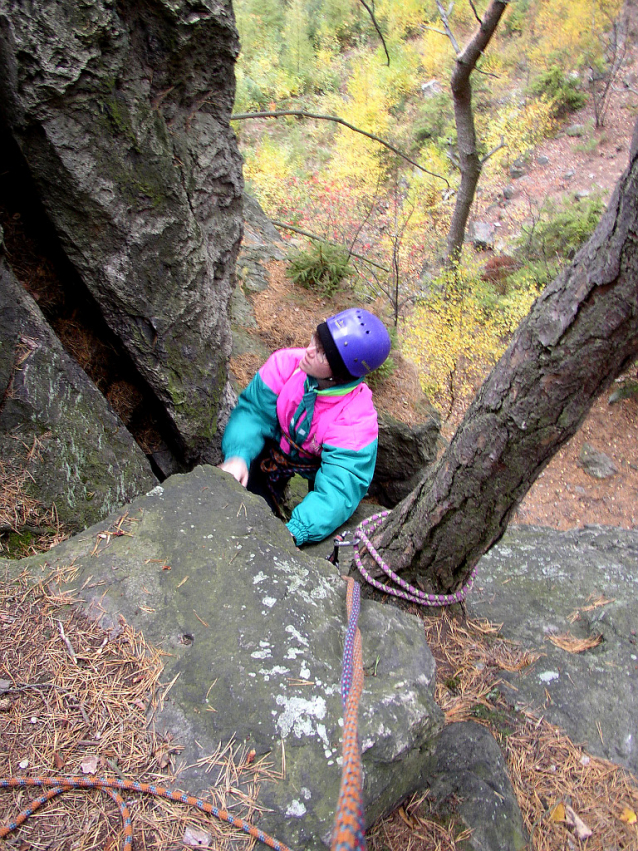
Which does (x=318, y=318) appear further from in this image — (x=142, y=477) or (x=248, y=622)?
(x=248, y=622)

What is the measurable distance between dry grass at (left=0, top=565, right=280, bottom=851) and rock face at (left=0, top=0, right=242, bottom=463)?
176 centimetres

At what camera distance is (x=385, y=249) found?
37.9 ft

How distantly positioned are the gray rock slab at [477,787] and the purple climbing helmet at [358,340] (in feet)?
6.47

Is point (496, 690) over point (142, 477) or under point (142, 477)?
under

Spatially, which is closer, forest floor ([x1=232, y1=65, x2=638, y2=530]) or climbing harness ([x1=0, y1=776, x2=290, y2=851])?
climbing harness ([x1=0, y1=776, x2=290, y2=851])

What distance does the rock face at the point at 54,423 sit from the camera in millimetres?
2520

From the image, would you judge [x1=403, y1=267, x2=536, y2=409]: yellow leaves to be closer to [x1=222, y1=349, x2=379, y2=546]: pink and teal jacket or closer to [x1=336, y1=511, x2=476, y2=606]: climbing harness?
[x1=222, y1=349, x2=379, y2=546]: pink and teal jacket

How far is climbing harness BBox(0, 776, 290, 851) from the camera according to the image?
1441 mm

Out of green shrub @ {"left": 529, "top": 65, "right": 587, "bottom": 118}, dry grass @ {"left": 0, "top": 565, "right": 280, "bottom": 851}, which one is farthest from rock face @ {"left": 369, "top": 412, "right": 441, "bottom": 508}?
green shrub @ {"left": 529, "top": 65, "right": 587, "bottom": 118}

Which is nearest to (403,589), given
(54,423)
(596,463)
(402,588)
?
(402,588)

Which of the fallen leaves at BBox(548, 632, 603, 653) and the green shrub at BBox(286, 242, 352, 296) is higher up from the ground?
the green shrub at BBox(286, 242, 352, 296)

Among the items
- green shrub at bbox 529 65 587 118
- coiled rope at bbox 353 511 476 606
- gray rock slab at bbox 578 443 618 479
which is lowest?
gray rock slab at bbox 578 443 618 479

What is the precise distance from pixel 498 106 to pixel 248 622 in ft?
68.4

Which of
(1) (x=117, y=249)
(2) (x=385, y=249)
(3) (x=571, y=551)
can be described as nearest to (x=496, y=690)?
(3) (x=571, y=551)
